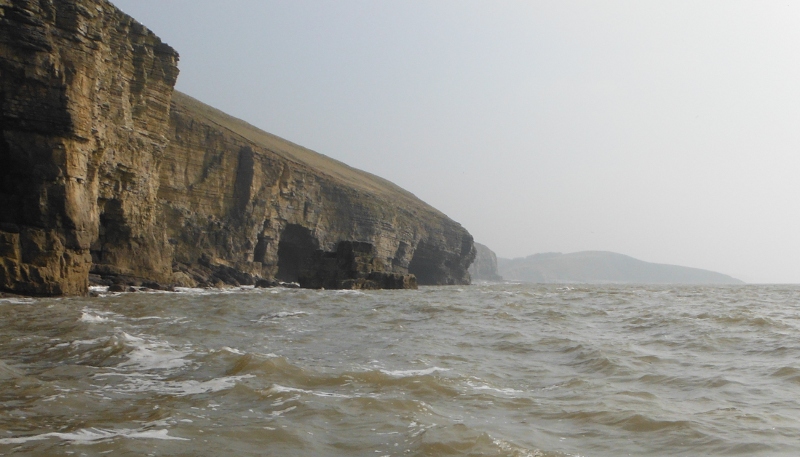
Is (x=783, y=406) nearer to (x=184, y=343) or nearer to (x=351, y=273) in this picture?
(x=184, y=343)

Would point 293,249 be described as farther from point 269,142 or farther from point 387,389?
point 387,389

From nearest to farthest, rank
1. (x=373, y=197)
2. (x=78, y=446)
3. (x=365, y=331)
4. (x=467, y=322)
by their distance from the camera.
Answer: (x=78, y=446) → (x=365, y=331) → (x=467, y=322) → (x=373, y=197)

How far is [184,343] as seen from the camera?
38.8 ft

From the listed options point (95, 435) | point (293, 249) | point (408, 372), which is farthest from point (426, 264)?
point (95, 435)

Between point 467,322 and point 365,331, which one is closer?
point 365,331

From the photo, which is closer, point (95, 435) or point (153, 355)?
point (95, 435)

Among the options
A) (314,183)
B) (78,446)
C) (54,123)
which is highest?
(314,183)

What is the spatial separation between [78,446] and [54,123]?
18796 mm

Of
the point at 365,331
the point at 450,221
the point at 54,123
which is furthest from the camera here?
the point at 450,221

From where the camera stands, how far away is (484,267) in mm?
146875

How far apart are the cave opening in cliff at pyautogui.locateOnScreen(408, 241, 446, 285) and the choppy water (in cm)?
6589

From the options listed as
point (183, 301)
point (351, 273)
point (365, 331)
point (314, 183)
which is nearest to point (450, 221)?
point (314, 183)

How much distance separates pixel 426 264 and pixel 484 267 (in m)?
65.9

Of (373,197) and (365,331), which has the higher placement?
(373,197)
